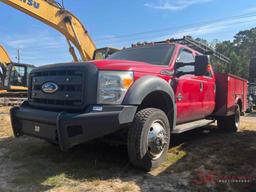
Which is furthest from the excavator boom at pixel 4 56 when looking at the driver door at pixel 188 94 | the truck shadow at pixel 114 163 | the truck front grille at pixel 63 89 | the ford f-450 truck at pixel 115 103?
the truck front grille at pixel 63 89

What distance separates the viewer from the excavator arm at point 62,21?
42.9 ft

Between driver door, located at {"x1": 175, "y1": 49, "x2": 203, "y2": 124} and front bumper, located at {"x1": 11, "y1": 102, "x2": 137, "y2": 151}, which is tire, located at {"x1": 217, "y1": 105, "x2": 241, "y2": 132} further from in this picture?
front bumper, located at {"x1": 11, "y1": 102, "x2": 137, "y2": 151}

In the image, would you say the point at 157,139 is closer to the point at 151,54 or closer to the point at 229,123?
the point at 151,54

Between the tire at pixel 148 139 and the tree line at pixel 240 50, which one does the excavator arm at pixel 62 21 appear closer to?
the tire at pixel 148 139

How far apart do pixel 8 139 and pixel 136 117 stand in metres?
3.53

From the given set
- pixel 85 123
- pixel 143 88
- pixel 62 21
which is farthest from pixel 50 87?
pixel 62 21

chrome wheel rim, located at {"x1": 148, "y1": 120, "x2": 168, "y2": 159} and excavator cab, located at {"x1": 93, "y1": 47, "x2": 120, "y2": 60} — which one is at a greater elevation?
excavator cab, located at {"x1": 93, "y1": 47, "x2": 120, "y2": 60}

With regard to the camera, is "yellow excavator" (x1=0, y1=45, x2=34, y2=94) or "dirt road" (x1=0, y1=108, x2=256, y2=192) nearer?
"dirt road" (x1=0, y1=108, x2=256, y2=192)

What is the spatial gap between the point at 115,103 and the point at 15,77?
1523cm

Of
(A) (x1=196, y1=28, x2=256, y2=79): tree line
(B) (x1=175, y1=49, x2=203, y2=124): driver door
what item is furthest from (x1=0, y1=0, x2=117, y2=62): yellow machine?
(A) (x1=196, y1=28, x2=256, y2=79): tree line

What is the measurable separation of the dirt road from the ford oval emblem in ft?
3.74

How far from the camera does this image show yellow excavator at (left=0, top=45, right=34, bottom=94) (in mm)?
17922

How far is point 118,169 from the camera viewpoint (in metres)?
4.88

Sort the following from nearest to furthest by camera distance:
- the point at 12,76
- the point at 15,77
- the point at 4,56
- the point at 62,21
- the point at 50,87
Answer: the point at 50,87 < the point at 62,21 < the point at 12,76 < the point at 15,77 < the point at 4,56
